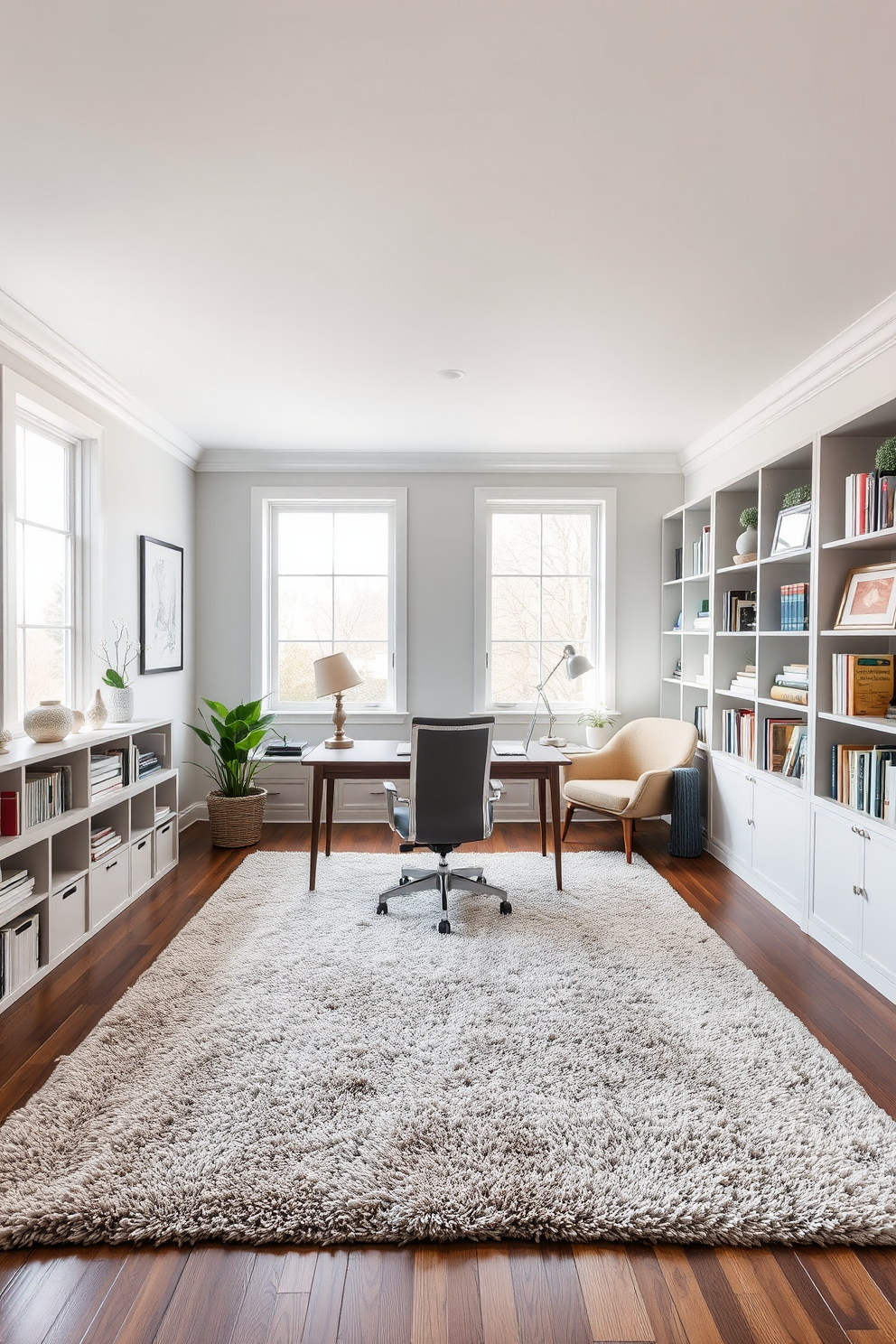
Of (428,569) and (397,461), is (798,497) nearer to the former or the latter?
(428,569)

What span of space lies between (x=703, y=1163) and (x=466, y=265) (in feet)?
9.44

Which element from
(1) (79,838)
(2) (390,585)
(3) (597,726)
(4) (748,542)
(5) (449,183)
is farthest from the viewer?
(2) (390,585)

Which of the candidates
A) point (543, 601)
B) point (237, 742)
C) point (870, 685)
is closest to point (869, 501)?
point (870, 685)

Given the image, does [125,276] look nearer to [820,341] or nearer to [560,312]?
[560,312]

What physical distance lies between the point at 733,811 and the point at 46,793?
11.5ft

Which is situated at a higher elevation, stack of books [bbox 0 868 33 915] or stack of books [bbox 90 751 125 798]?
stack of books [bbox 90 751 125 798]

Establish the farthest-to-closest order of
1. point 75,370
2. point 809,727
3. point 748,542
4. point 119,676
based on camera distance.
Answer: point 748,542 → point 119,676 → point 75,370 → point 809,727

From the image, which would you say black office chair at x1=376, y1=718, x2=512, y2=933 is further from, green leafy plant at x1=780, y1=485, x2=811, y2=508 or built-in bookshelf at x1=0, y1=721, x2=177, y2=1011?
green leafy plant at x1=780, y1=485, x2=811, y2=508

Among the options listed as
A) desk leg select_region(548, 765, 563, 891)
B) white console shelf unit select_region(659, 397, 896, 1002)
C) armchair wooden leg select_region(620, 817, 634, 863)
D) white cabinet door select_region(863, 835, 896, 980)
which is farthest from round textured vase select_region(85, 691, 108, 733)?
white cabinet door select_region(863, 835, 896, 980)

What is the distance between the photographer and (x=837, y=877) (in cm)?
313

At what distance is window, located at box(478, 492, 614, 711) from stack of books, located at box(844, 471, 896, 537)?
2535 mm

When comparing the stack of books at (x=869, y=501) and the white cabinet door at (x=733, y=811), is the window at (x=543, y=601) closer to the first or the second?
the white cabinet door at (x=733, y=811)

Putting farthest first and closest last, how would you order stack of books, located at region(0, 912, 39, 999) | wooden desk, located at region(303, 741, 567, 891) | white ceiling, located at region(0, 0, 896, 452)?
wooden desk, located at region(303, 741, 567, 891) < stack of books, located at region(0, 912, 39, 999) < white ceiling, located at region(0, 0, 896, 452)

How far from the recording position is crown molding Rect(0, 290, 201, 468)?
121 inches
